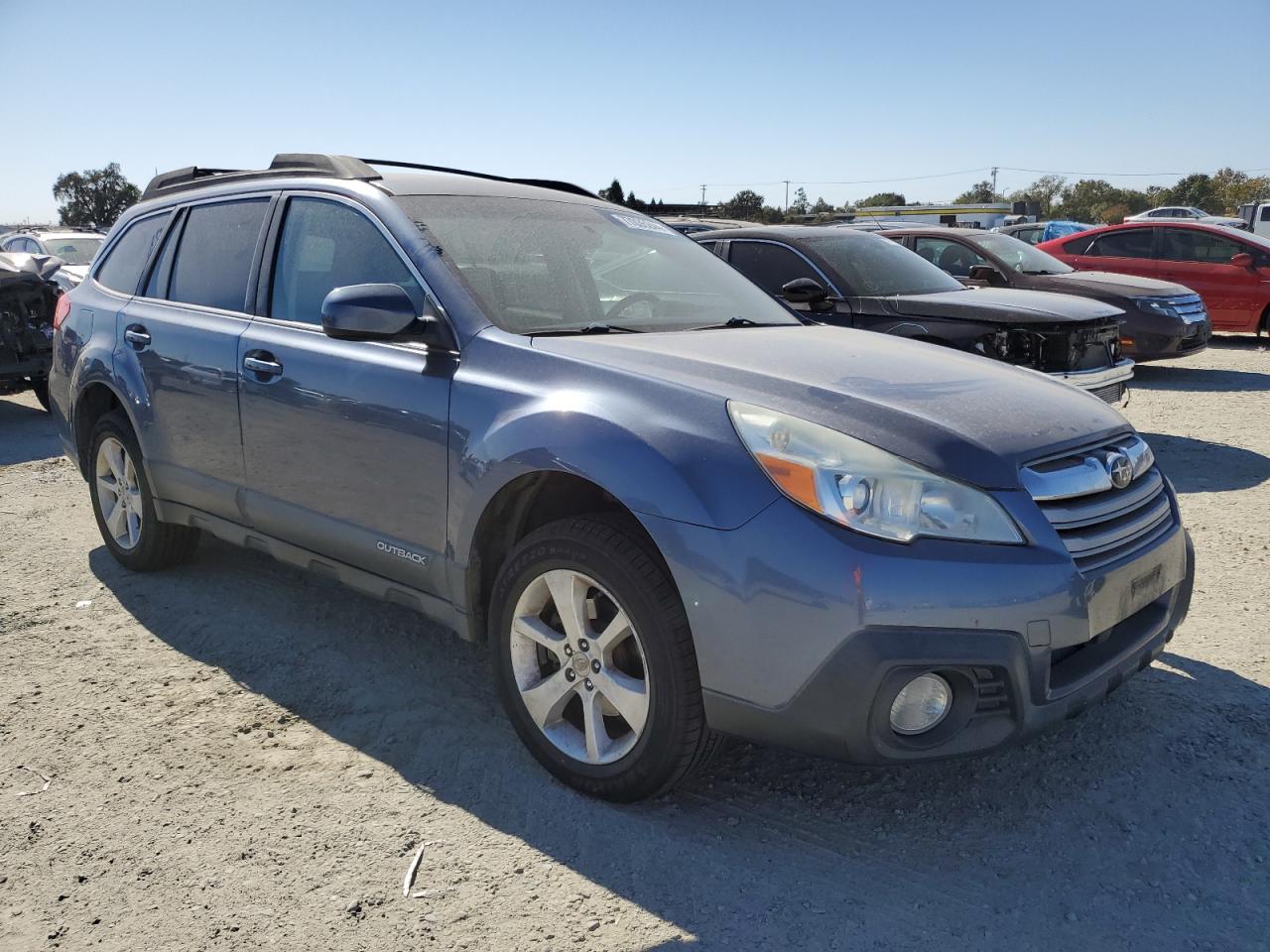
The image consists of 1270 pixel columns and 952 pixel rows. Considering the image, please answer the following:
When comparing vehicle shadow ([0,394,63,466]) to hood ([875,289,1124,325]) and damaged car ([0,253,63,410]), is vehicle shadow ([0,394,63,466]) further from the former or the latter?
hood ([875,289,1124,325])

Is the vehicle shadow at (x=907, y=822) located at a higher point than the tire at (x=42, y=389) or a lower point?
lower

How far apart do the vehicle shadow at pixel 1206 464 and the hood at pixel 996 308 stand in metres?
1.00

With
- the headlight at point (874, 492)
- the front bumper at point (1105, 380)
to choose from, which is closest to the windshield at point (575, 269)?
the headlight at point (874, 492)

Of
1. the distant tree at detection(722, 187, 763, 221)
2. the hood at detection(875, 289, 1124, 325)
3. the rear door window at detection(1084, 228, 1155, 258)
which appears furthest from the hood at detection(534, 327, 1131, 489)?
the distant tree at detection(722, 187, 763, 221)

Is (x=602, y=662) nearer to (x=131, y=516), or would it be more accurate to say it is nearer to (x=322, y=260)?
(x=322, y=260)

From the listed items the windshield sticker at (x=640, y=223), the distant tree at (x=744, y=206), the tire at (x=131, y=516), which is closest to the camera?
the windshield sticker at (x=640, y=223)

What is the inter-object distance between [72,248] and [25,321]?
235 inches

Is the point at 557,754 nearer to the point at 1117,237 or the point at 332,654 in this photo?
the point at 332,654

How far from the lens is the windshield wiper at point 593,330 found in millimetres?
3236

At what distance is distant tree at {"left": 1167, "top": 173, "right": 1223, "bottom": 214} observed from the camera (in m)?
74.5

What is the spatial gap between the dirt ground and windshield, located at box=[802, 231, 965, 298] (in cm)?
362

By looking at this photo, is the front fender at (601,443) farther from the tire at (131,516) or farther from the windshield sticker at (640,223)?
the tire at (131,516)

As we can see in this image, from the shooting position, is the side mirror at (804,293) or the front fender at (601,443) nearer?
the front fender at (601,443)

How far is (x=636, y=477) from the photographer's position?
2.64 metres
